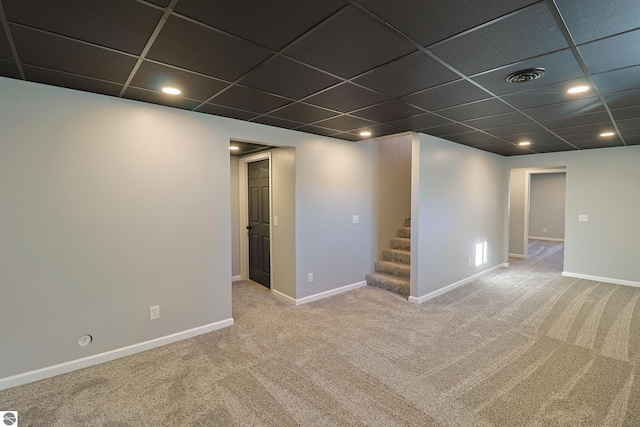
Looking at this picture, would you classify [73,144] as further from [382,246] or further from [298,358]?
[382,246]

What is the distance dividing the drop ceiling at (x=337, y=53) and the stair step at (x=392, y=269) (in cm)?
246

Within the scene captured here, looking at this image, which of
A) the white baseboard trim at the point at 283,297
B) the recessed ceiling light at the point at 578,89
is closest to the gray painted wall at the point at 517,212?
the recessed ceiling light at the point at 578,89

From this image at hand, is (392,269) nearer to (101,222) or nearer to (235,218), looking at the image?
(235,218)

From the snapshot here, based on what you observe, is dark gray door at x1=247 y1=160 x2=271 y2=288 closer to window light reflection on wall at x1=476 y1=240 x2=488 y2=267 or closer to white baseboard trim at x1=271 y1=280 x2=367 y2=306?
white baseboard trim at x1=271 y1=280 x2=367 y2=306

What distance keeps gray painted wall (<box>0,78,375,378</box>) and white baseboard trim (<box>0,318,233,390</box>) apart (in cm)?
4

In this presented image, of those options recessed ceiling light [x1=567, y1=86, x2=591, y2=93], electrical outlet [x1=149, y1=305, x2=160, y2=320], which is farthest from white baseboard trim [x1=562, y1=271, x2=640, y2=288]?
electrical outlet [x1=149, y1=305, x2=160, y2=320]

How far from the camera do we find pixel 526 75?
212cm

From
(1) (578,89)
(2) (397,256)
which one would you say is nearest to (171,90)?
(1) (578,89)

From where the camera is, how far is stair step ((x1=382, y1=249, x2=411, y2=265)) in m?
4.86

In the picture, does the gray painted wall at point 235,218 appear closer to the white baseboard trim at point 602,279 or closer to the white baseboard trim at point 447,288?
the white baseboard trim at point 447,288

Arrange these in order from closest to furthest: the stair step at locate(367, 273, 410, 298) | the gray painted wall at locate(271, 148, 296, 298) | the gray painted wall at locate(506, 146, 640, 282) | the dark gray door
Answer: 1. the gray painted wall at locate(271, 148, 296, 298)
2. the stair step at locate(367, 273, 410, 298)
3. the dark gray door
4. the gray painted wall at locate(506, 146, 640, 282)

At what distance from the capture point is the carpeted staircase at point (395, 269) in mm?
4514

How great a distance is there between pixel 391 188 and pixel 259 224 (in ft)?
7.86

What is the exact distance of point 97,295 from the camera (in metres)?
2.61
